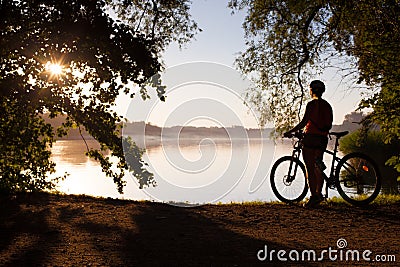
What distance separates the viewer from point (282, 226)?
6859mm

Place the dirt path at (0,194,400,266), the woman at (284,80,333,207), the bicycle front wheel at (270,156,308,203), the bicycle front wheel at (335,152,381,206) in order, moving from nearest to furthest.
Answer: the dirt path at (0,194,400,266) < the bicycle front wheel at (335,152,381,206) < the woman at (284,80,333,207) < the bicycle front wheel at (270,156,308,203)

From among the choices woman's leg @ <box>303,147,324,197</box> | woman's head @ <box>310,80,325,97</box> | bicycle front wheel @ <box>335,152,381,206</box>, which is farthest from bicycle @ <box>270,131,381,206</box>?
woman's head @ <box>310,80,325,97</box>

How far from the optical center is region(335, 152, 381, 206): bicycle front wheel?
8.06 meters

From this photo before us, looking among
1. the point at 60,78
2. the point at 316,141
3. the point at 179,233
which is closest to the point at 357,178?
the point at 316,141

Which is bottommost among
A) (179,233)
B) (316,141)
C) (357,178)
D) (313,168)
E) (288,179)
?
(179,233)

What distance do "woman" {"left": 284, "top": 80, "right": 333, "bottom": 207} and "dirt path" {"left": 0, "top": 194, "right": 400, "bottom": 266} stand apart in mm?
508

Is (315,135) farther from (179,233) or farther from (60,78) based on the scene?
(60,78)

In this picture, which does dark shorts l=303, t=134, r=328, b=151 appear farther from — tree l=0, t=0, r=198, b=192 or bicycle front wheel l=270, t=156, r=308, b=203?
tree l=0, t=0, r=198, b=192

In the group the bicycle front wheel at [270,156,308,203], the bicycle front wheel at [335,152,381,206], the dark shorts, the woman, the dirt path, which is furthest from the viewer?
the bicycle front wheel at [270,156,308,203]

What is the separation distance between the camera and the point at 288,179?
29.5 feet

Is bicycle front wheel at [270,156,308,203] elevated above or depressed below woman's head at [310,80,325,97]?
below

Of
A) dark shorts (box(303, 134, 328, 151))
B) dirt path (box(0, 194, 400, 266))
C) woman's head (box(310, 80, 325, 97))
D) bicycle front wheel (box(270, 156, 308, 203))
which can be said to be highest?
woman's head (box(310, 80, 325, 97))

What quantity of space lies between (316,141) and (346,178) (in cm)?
96

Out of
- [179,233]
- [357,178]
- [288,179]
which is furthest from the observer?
[288,179]
